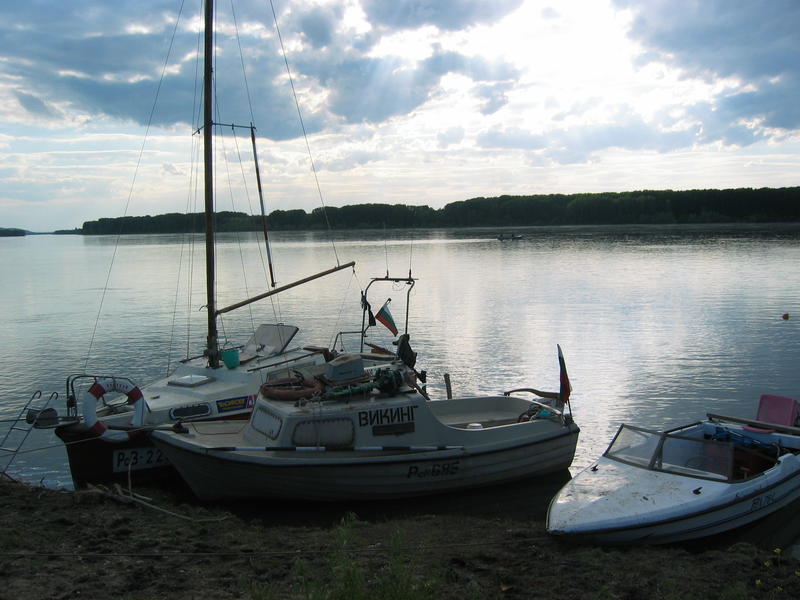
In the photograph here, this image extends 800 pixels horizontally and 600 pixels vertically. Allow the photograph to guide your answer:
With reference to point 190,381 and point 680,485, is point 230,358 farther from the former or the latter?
point 680,485

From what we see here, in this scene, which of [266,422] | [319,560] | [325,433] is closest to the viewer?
[319,560]

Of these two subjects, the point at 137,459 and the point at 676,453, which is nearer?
the point at 676,453

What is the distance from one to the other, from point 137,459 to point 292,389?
11.4 feet

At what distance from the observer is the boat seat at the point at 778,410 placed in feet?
42.1

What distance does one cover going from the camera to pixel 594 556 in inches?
339

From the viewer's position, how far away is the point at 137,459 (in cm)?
1312

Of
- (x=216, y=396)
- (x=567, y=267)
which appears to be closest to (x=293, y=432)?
(x=216, y=396)

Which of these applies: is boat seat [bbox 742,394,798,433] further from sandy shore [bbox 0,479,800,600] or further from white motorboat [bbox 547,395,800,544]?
sandy shore [bbox 0,479,800,600]

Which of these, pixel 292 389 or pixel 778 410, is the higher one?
pixel 292 389

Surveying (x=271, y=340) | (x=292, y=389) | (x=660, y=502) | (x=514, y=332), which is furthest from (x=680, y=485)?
(x=514, y=332)

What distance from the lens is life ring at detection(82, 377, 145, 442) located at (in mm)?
12312

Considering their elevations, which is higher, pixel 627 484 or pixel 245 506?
pixel 627 484

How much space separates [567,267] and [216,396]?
53.9m

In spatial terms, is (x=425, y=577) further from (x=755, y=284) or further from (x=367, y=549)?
(x=755, y=284)
